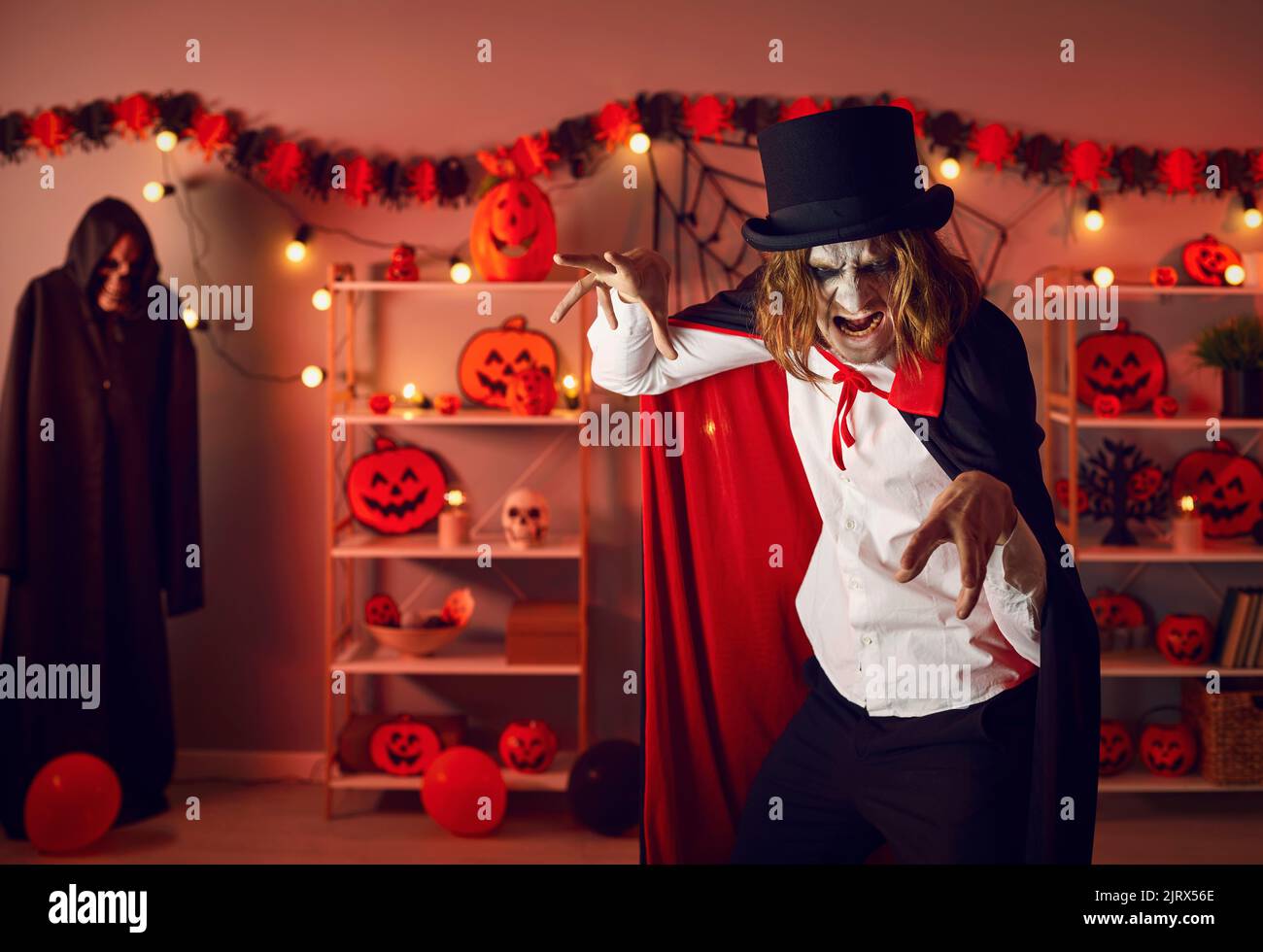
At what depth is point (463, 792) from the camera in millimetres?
3680

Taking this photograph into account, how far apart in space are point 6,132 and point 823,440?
3275 mm

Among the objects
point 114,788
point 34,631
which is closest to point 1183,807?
point 114,788

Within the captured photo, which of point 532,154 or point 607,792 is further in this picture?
point 532,154

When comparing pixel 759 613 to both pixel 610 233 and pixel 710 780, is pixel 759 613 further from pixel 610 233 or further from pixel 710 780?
pixel 610 233

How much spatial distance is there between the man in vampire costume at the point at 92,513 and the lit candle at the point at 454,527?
32.0 inches

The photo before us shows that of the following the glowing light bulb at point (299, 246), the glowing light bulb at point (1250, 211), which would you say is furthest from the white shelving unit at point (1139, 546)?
the glowing light bulb at point (299, 246)

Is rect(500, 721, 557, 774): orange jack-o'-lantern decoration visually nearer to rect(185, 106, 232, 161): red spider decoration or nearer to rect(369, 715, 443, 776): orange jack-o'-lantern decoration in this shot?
rect(369, 715, 443, 776): orange jack-o'-lantern decoration

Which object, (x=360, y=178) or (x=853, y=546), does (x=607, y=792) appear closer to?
(x=853, y=546)

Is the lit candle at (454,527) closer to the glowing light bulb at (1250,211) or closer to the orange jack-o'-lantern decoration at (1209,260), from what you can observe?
the orange jack-o'-lantern decoration at (1209,260)

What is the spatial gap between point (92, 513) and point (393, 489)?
91cm

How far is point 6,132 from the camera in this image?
13.3 ft

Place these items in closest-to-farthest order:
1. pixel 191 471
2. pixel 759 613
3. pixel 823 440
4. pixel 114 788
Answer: pixel 823 440 < pixel 759 613 < pixel 114 788 < pixel 191 471

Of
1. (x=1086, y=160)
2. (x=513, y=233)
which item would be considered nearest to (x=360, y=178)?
(x=513, y=233)

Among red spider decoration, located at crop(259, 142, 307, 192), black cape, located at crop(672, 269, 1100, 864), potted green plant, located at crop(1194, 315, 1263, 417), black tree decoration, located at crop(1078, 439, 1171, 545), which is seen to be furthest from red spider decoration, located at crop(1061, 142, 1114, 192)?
red spider decoration, located at crop(259, 142, 307, 192)
